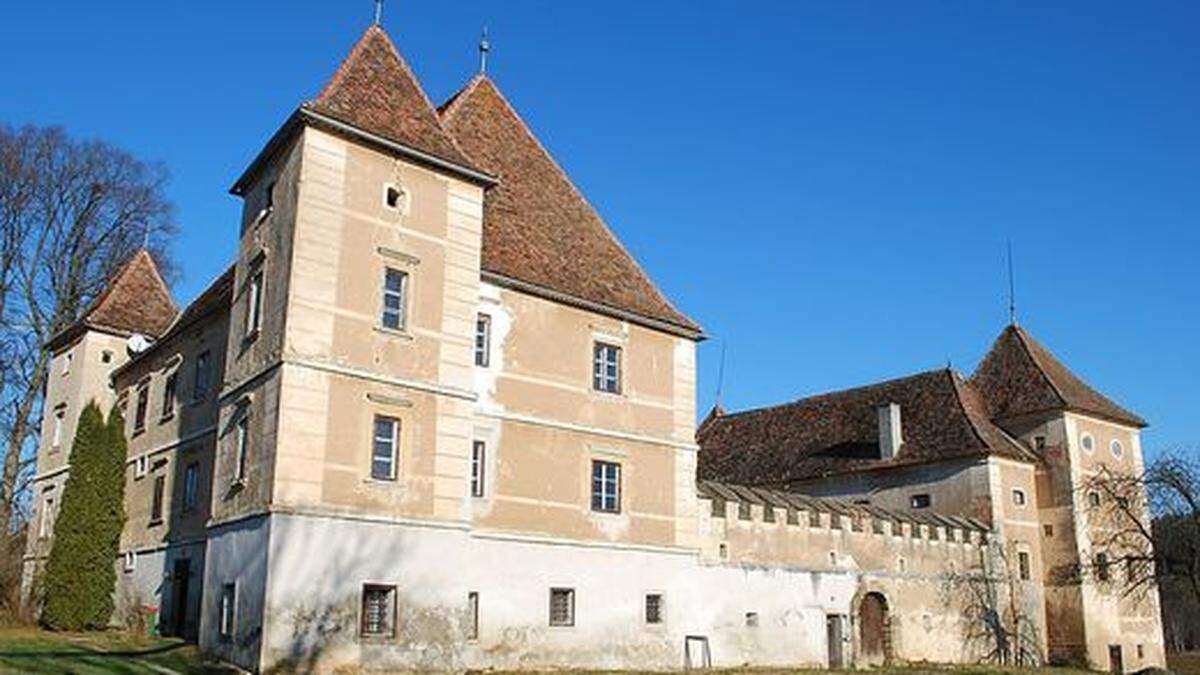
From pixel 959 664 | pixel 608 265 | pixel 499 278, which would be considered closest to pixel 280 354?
pixel 499 278

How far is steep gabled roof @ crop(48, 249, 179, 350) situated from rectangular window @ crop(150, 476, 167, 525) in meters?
6.70

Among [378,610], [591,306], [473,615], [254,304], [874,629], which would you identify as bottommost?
[874,629]

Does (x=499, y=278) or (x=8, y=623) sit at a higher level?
(x=499, y=278)

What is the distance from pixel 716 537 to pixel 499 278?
889 centimetres

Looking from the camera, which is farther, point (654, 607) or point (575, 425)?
point (654, 607)

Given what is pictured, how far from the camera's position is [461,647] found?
809 inches

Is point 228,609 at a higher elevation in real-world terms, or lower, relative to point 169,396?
lower

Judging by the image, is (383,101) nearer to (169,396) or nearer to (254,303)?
(254,303)

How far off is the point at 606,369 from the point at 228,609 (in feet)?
33.2

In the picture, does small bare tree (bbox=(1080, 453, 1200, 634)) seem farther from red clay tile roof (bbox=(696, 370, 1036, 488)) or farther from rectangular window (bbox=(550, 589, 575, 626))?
rectangular window (bbox=(550, 589, 575, 626))

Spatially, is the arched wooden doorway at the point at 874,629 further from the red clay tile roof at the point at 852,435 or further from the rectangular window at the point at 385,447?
the rectangular window at the point at 385,447

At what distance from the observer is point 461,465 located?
70.1ft

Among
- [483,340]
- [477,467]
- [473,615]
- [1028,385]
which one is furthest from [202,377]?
[1028,385]

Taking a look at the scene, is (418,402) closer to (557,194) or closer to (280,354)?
(280,354)
